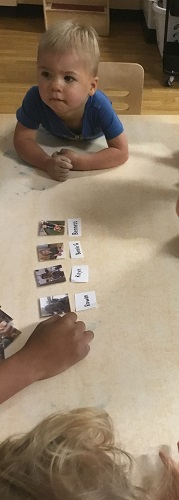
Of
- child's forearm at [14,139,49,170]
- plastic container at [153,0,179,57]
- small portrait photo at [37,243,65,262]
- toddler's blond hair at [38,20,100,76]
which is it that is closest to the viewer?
small portrait photo at [37,243,65,262]

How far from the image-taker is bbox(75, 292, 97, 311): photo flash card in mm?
978

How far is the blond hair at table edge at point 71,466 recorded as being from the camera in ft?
1.73

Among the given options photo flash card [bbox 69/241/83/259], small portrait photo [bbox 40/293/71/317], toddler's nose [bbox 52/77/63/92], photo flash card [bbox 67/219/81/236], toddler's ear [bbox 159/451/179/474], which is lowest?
toddler's ear [bbox 159/451/179/474]

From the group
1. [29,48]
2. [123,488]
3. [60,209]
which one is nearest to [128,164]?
[60,209]

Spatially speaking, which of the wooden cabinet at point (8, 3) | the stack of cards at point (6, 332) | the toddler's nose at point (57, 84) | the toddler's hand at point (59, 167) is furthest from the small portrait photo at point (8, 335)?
the wooden cabinet at point (8, 3)

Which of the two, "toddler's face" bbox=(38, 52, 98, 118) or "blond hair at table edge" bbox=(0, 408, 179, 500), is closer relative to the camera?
"blond hair at table edge" bbox=(0, 408, 179, 500)

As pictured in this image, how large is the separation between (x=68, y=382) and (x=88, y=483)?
0.31m

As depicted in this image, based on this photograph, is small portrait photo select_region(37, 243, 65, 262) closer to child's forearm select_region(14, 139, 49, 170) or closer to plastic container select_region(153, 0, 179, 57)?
child's forearm select_region(14, 139, 49, 170)

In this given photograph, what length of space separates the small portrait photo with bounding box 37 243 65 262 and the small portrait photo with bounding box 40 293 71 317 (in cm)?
11

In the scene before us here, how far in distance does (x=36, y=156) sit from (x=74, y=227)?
0.28 meters

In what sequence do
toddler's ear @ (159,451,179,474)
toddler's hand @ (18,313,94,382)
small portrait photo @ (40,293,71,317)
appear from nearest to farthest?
1. toddler's ear @ (159,451,179,474)
2. toddler's hand @ (18,313,94,382)
3. small portrait photo @ (40,293,71,317)

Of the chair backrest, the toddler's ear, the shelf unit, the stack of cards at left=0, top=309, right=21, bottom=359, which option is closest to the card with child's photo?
the stack of cards at left=0, top=309, right=21, bottom=359

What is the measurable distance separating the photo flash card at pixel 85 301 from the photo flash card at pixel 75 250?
109mm

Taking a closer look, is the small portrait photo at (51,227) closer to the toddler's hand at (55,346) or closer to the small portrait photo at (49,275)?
the small portrait photo at (49,275)
